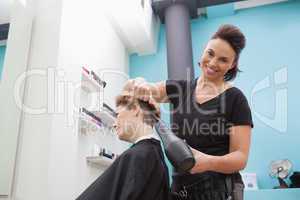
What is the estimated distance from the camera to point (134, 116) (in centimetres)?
111

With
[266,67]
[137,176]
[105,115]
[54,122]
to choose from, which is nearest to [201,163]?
[137,176]

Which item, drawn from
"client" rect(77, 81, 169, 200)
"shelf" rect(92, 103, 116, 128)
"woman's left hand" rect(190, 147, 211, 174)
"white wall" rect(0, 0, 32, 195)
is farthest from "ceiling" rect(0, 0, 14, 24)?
"woman's left hand" rect(190, 147, 211, 174)

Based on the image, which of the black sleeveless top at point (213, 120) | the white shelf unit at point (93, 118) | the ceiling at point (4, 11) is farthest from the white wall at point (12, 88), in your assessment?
the black sleeveless top at point (213, 120)

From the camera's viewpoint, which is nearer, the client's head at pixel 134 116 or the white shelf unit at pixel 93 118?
the client's head at pixel 134 116

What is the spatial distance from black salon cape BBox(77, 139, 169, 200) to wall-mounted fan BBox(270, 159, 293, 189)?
5.07 ft

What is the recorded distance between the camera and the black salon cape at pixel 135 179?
87 centimetres

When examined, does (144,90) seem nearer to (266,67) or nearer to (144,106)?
(144,106)

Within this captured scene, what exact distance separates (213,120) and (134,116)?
0.30 meters

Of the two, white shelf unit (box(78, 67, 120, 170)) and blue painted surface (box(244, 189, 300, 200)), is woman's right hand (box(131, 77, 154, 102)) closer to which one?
white shelf unit (box(78, 67, 120, 170))

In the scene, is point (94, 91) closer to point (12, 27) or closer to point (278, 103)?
point (12, 27)

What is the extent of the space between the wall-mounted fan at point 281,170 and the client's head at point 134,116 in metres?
1.50

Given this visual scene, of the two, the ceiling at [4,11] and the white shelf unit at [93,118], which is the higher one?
the ceiling at [4,11]

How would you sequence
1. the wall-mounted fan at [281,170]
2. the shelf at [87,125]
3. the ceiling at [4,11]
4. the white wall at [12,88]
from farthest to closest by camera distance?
the wall-mounted fan at [281,170] → the shelf at [87,125] → the ceiling at [4,11] → the white wall at [12,88]

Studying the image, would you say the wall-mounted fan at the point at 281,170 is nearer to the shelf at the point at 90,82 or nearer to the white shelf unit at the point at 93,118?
the white shelf unit at the point at 93,118
